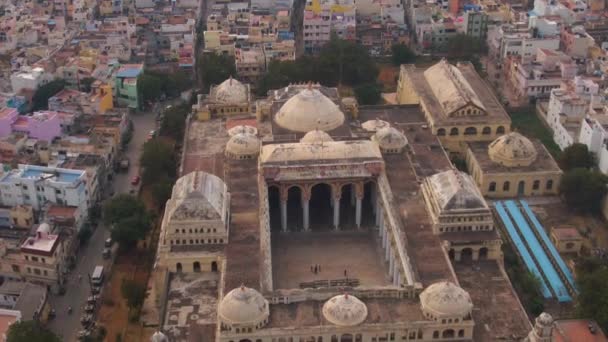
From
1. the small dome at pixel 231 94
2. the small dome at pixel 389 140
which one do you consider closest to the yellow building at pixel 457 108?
the small dome at pixel 389 140

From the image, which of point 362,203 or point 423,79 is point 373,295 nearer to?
point 362,203

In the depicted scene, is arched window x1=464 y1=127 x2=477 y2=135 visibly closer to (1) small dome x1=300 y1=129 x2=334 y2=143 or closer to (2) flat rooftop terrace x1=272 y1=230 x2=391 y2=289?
(1) small dome x1=300 y1=129 x2=334 y2=143

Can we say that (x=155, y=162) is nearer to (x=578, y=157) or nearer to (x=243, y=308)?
(x=243, y=308)

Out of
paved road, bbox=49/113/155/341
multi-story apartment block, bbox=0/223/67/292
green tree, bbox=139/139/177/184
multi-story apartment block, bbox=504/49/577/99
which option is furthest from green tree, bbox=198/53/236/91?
multi-story apartment block, bbox=0/223/67/292

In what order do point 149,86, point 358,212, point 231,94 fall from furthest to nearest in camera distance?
point 149,86 < point 231,94 < point 358,212

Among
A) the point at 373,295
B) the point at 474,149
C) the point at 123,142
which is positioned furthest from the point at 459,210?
the point at 123,142

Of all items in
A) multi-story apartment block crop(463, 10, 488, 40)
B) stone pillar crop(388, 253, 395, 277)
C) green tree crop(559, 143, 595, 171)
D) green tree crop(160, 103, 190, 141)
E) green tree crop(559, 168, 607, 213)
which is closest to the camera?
stone pillar crop(388, 253, 395, 277)

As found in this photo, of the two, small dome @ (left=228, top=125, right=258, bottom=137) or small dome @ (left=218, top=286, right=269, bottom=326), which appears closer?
small dome @ (left=218, top=286, right=269, bottom=326)

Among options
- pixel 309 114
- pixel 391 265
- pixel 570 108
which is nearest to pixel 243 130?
pixel 309 114
